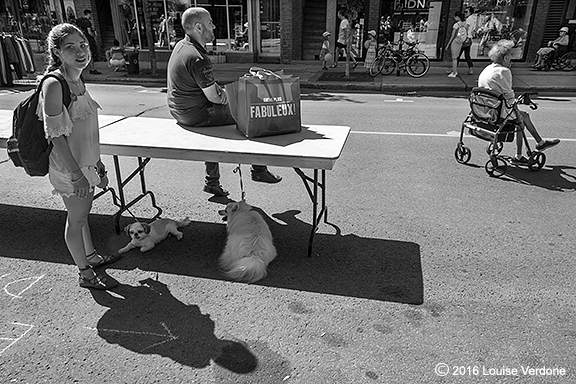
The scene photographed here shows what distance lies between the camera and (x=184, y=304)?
3299 millimetres

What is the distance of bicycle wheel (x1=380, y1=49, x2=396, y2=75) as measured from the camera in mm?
14875

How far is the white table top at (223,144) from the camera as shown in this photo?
3.52m

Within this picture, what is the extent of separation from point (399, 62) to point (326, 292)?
13.1m

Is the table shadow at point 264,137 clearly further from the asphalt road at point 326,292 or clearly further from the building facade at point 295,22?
the building facade at point 295,22

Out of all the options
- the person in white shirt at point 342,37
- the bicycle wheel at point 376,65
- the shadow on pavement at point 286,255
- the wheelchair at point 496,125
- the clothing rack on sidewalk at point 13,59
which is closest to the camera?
the shadow on pavement at point 286,255

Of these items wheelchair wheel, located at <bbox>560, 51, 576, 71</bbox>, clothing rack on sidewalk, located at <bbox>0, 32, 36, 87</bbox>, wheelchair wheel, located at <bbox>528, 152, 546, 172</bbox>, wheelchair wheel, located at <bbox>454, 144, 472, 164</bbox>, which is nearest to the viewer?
wheelchair wheel, located at <bbox>528, 152, 546, 172</bbox>

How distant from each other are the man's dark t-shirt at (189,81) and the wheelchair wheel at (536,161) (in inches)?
172

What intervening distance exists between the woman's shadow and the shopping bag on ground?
5.19 feet

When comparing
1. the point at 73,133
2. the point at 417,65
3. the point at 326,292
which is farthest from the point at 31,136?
the point at 417,65

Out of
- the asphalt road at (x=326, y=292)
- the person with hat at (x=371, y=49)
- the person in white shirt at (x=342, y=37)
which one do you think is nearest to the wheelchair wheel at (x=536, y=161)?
the asphalt road at (x=326, y=292)

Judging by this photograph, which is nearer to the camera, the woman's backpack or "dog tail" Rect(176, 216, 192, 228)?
the woman's backpack

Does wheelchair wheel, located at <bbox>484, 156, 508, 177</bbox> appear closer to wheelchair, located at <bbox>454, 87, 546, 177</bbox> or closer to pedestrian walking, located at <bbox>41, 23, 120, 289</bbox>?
wheelchair, located at <bbox>454, 87, 546, 177</bbox>

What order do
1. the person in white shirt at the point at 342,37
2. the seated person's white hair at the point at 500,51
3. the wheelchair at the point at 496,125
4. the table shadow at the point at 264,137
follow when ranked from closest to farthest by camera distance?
the table shadow at the point at 264,137 < the seated person's white hair at the point at 500,51 < the wheelchair at the point at 496,125 < the person in white shirt at the point at 342,37

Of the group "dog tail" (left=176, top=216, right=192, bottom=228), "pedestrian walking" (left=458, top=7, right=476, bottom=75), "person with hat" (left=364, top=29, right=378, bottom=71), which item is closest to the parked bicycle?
"person with hat" (left=364, top=29, right=378, bottom=71)
